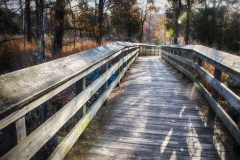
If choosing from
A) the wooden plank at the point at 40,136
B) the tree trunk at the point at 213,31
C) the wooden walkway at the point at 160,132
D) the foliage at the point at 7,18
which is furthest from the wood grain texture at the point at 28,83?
the tree trunk at the point at 213,31

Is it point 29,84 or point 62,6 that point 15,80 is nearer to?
point 29,84

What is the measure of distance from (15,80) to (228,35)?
24.4 m

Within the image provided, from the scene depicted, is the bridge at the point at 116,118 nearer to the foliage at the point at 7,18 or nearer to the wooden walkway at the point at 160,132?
the wooden walkway at the point at 160,132

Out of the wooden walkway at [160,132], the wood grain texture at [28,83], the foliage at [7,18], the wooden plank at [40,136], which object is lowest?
the wooden walkway at [160,132]

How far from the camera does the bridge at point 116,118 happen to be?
1354 mm

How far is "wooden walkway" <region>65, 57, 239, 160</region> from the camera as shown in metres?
2.68

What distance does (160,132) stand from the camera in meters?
3.27

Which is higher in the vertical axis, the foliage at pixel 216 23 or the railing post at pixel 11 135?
the foliage at pixel 216 23

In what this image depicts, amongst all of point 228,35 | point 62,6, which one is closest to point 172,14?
point 228,35

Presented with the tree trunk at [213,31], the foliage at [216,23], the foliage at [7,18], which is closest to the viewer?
the foliage at [7,18]

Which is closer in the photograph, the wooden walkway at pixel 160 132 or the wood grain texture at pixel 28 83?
the wood grain texture at pixel 28 83

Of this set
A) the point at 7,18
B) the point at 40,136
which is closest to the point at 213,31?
the point at 7,18

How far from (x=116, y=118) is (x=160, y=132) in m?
0.91

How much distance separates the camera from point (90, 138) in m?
3.05
